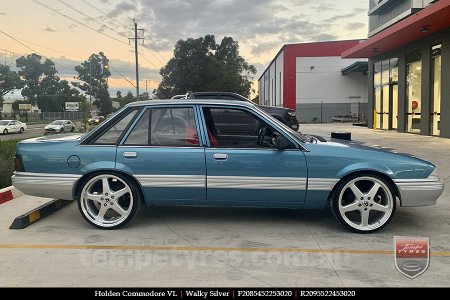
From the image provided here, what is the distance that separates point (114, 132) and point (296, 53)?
47675 millimetres

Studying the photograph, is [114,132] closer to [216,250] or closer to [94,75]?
[216,250]

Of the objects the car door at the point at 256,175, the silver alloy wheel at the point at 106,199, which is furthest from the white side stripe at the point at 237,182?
the silver alloy wheel at the point at 106,199

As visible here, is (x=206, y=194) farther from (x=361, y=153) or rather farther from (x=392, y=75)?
(x=392, y=75)

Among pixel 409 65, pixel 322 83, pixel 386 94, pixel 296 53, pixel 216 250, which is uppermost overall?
pixel 296 53

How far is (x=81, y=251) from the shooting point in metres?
4.48

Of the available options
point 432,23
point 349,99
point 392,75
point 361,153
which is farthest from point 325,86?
point 361,153

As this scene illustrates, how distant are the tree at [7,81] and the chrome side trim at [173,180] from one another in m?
94.9

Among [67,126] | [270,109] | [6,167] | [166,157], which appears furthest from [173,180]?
[67,126]

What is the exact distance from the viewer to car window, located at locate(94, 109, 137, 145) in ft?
17.4

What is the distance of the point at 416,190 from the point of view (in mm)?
4918

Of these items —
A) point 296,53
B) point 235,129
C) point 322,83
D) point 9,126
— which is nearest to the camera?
point 235,129

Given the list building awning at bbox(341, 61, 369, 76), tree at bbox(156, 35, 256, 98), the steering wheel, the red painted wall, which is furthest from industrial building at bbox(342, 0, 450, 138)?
tree at bbox(156, 35, 256, 98)

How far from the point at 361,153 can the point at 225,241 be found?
190 centimetres

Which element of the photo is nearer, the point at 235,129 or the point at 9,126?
the point at 235,129
